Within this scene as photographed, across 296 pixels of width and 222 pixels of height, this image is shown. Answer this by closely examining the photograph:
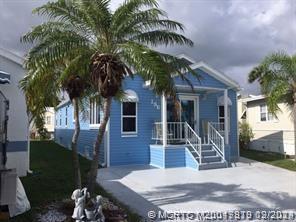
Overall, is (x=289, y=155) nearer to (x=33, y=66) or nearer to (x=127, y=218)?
(x=127, y=218)

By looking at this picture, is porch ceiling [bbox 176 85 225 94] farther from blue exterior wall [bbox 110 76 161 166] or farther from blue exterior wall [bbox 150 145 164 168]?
blue exterior wall [bbox 150 145 164 168]

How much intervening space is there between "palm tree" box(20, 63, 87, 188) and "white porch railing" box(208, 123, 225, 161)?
331 inches

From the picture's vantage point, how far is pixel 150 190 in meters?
9.53

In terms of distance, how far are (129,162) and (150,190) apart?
5.28m

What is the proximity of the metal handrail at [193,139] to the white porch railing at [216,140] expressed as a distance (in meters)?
0.77

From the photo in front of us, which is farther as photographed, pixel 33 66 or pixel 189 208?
pixel 189 208

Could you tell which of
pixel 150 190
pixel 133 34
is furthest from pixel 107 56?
pixel 150 190

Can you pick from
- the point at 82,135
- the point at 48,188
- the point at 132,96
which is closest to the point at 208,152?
the point at 132,96

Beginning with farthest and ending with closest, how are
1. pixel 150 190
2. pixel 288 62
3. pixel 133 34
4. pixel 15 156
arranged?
1. pixel 288 62
2. pixel 15 156
3. pixel 150 190
4. pixel 133 34

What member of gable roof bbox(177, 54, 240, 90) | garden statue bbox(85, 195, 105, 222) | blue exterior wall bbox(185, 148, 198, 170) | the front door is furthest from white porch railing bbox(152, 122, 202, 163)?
garden statue bbox(85, 195, 105, 222)

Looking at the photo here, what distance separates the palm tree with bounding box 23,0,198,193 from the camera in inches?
260

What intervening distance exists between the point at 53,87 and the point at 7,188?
2.92 meters

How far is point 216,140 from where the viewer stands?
614 inches

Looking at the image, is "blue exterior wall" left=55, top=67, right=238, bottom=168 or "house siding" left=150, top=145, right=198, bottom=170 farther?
"blue exterior wall" left=55, top=67, right=238, bottom=168
